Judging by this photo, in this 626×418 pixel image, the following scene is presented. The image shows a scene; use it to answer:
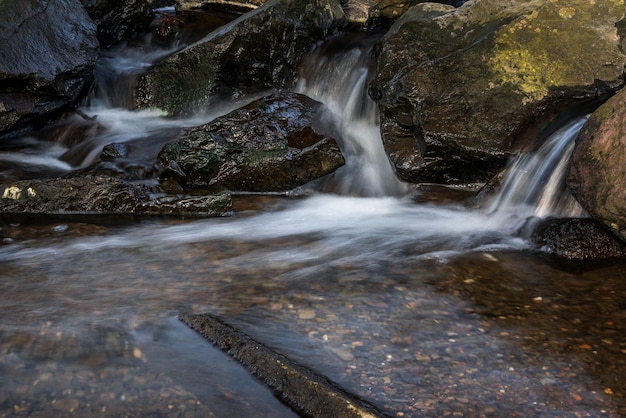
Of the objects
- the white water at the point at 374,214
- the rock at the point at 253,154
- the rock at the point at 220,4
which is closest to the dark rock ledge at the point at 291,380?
the white water at the point at 374,214

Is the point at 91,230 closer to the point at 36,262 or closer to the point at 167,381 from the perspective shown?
the point at 36,262

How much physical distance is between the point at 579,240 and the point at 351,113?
13.5 feet

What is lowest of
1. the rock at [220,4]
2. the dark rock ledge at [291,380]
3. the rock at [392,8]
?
the dark rock ledge at [291,380]

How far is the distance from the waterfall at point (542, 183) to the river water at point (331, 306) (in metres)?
0.02

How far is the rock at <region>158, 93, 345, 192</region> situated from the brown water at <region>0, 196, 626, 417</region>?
133cm

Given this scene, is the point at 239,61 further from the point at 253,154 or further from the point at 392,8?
the point at 392,8

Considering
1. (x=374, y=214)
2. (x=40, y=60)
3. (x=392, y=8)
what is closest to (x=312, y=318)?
(x=374, y=214)

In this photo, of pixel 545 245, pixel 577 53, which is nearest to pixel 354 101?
pixel 577 53

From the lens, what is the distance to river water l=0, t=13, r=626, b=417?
295 cm

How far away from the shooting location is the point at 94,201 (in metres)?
6.45

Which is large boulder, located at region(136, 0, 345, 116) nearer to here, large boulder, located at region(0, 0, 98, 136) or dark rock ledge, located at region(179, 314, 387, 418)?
large boulder, located at region(0, 0, 98, 136)

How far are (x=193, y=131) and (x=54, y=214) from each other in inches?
73.8

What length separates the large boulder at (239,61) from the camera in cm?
891

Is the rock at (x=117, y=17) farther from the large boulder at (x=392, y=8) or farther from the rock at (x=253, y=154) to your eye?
the rock at (x=253, y=154)
